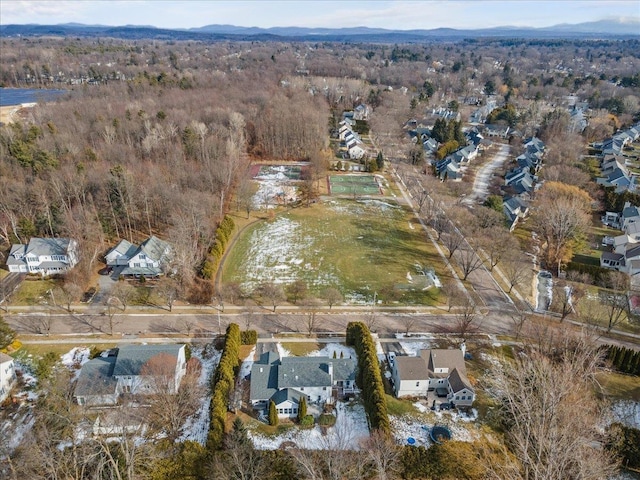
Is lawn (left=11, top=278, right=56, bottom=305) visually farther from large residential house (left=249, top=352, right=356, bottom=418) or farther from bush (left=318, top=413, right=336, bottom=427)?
bush (left=318, top=413, right=336, bottom=427)

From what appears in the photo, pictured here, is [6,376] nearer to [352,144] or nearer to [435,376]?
[435,376]

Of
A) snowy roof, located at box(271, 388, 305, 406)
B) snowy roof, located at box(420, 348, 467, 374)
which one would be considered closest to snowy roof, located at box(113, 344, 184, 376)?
snowy roof, located at box(271, 388, 305, 406)

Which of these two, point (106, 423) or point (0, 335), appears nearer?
point (106, 423)

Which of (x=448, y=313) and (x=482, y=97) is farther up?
(x=482, y=97)

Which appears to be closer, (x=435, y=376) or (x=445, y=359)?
(x=435, y=376)

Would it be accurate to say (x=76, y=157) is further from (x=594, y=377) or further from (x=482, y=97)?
(x=482, y=97)

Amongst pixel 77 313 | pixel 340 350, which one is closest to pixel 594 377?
pixel 340 350

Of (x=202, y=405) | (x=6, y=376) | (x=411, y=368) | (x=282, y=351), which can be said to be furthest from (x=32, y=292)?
(x=411, y=368)
